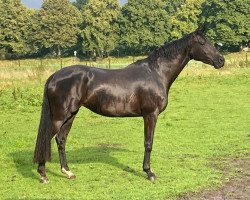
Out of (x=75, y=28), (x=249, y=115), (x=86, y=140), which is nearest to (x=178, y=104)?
(x=249, y=115)

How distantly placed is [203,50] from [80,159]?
372cm

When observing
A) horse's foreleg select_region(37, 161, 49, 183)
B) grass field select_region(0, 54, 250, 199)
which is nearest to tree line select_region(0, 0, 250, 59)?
grass field select_region(0, 54, 250, 199)

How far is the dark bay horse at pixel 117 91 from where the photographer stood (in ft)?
22.2

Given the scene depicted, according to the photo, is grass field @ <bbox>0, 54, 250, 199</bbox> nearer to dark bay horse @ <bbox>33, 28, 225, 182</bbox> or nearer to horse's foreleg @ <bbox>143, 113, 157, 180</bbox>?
horse's foreleg @ <bbox>143, 113, 157, 180</bbox>

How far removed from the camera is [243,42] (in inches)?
2837

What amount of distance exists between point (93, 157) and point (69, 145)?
1.55 meters

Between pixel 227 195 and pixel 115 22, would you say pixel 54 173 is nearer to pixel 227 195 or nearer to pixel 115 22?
pixel 227 195

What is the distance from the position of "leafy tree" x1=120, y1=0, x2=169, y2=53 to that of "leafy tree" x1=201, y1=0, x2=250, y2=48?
9439mm

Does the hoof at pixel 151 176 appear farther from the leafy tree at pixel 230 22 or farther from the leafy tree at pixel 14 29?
the leafy tree at pixel 14 29

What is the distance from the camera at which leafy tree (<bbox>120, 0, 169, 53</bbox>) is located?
71.3 m

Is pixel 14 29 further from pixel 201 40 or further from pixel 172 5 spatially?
pixel 201 40

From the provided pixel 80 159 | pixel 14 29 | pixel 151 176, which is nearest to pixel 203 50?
pixel 151 176

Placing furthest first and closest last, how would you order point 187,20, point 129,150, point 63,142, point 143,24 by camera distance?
point 187,20, point 143,24, point 129,150, point 63,142

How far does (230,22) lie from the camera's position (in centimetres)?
6650
